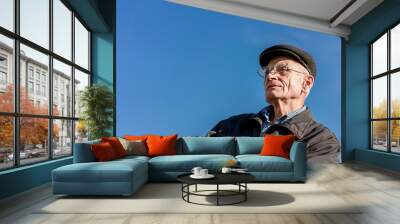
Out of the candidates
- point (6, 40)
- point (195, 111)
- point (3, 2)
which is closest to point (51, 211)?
point (6, 40)

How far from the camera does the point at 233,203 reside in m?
4.27

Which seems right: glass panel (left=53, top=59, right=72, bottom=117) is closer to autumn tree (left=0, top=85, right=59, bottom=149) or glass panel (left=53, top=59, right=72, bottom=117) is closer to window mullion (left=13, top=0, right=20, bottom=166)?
autumn tree (left=0, top=85, right=59, bottom=149)

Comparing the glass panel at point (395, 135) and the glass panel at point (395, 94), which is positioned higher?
the glass panel at point (395, 94)

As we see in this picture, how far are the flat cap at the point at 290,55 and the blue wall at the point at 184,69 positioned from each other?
147 millimetres

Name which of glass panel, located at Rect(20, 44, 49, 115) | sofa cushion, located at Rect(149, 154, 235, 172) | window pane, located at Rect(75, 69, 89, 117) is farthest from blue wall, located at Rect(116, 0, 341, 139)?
glass panel, located at Rect(20, 44, 49, 115)

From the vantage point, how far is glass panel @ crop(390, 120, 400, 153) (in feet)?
24.9

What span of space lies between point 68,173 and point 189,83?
13.1ft

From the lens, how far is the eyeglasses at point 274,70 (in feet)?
26.2

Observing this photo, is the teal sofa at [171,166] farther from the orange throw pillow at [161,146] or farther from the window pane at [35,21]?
the window pane at [35,21]

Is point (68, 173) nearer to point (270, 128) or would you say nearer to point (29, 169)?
point (29, 169)

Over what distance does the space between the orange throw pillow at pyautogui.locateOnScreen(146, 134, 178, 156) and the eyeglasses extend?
2.78 metres

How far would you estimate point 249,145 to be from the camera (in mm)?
6504

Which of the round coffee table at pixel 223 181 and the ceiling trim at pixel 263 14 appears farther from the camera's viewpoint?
the ceiling trim at pixel 263 14

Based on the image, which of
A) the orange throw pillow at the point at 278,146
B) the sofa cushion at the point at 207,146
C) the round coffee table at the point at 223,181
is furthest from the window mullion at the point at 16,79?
the orange throw pillow at the point at 278,146
